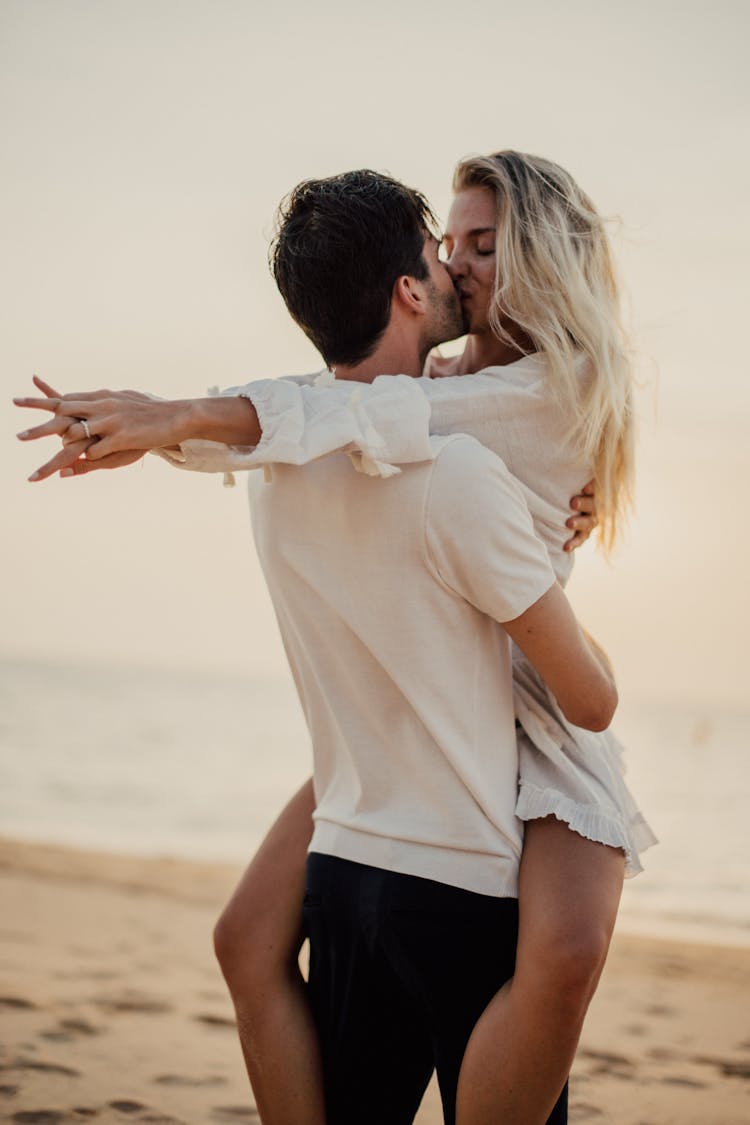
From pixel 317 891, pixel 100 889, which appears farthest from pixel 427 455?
pixel 100 889

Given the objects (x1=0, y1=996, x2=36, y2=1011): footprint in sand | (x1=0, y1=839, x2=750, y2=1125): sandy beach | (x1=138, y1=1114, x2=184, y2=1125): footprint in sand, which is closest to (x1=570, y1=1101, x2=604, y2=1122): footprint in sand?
(x1=0, y1=839, x2=750, y2=1125): sandy beach

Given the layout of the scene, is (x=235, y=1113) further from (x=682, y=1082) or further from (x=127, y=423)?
(x=127, y=423)

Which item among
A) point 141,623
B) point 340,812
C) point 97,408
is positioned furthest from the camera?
point 141,623

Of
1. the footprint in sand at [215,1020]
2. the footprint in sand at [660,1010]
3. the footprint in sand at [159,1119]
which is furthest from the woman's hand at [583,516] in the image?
the footprint in sand at [660,1010]

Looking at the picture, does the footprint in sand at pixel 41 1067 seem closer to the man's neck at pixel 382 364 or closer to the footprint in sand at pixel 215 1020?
the footprint in sand at pixel 215 1020

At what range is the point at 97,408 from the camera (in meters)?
1.84

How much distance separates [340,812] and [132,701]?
1580 inches

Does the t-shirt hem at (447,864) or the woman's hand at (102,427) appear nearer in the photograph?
the woman's hand at (102,427)

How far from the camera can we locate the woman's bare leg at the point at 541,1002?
1.96 m

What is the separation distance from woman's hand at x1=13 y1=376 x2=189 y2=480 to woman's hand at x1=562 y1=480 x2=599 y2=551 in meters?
0.84

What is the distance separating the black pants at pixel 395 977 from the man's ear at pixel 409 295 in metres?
1.04

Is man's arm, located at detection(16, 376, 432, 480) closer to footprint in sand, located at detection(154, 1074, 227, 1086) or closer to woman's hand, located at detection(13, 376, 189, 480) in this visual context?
woman's hand, located at detection(13, 376, 189, 480)

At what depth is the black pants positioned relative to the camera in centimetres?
204

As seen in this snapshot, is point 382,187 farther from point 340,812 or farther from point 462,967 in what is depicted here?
point 462,967
